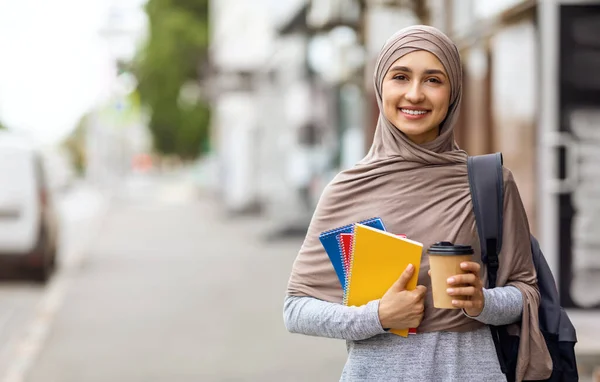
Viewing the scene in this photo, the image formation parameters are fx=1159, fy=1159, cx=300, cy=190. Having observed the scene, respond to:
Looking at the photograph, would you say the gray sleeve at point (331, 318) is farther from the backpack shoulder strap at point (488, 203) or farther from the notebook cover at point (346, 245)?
the backpack shoulder strap at point (488, 203)

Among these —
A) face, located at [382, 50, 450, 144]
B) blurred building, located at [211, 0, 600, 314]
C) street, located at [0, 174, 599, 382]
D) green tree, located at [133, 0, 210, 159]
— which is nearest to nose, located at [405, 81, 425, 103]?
face, located at [382, 50, 450, 144]

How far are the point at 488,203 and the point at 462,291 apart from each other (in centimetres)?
24

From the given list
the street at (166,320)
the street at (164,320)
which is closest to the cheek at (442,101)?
the street at (164,320)

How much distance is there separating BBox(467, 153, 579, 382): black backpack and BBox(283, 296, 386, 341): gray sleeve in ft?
0.96

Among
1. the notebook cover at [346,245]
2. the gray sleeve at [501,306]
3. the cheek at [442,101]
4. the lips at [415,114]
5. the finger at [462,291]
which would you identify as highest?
the cheek at [442,101]

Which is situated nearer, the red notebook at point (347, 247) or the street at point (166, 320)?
the red notebook at point (347, 247)

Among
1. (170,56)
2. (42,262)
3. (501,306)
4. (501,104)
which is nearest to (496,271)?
(501,306)

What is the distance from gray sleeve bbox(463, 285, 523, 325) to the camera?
2.60m

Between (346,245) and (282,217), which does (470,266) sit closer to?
(346,245)

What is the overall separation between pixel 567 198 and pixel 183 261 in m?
8.64

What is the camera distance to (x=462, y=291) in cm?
250

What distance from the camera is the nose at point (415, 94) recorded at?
2643 millimetres

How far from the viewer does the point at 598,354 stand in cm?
704

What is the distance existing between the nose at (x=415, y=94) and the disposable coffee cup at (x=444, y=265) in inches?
13.6
